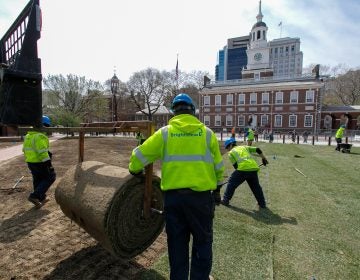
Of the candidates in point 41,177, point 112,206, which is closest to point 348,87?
point 41,177

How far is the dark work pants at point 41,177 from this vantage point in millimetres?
5254

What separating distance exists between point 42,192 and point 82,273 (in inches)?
110

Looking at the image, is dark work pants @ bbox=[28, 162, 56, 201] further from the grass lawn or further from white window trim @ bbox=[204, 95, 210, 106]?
white window trim @ bbox=[204, 95, 210, 106]

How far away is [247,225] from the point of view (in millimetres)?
4605

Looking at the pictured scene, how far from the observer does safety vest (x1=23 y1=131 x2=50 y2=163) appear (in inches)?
202

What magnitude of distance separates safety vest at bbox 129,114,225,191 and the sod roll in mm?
557

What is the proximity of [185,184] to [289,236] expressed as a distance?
2648 millimetres

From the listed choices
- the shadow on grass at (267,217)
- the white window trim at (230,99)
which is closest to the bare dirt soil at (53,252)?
the shadow on grass at (267,217)

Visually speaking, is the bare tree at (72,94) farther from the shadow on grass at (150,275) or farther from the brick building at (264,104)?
the shadow on grass at (150,275)

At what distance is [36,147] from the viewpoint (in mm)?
5117

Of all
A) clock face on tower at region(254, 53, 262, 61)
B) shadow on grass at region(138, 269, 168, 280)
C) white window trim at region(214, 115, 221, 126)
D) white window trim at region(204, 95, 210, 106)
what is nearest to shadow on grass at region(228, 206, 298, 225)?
shadow on grass at region(138, 269, 168, 280)

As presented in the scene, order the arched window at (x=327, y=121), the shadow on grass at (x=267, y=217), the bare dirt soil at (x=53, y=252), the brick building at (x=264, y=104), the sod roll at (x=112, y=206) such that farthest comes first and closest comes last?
1. the arched window at (x=327, y=121)
2. the brick building at (x=264, y=104)
3. the shadow on grass at (x=267, y=217)
4. the bare dirt soil at (x=53, y=252)
5. the sod roll at (x=112, y=206)

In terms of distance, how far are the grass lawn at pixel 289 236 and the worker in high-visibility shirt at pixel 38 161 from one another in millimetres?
3192

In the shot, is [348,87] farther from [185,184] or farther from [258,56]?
[185,184]
